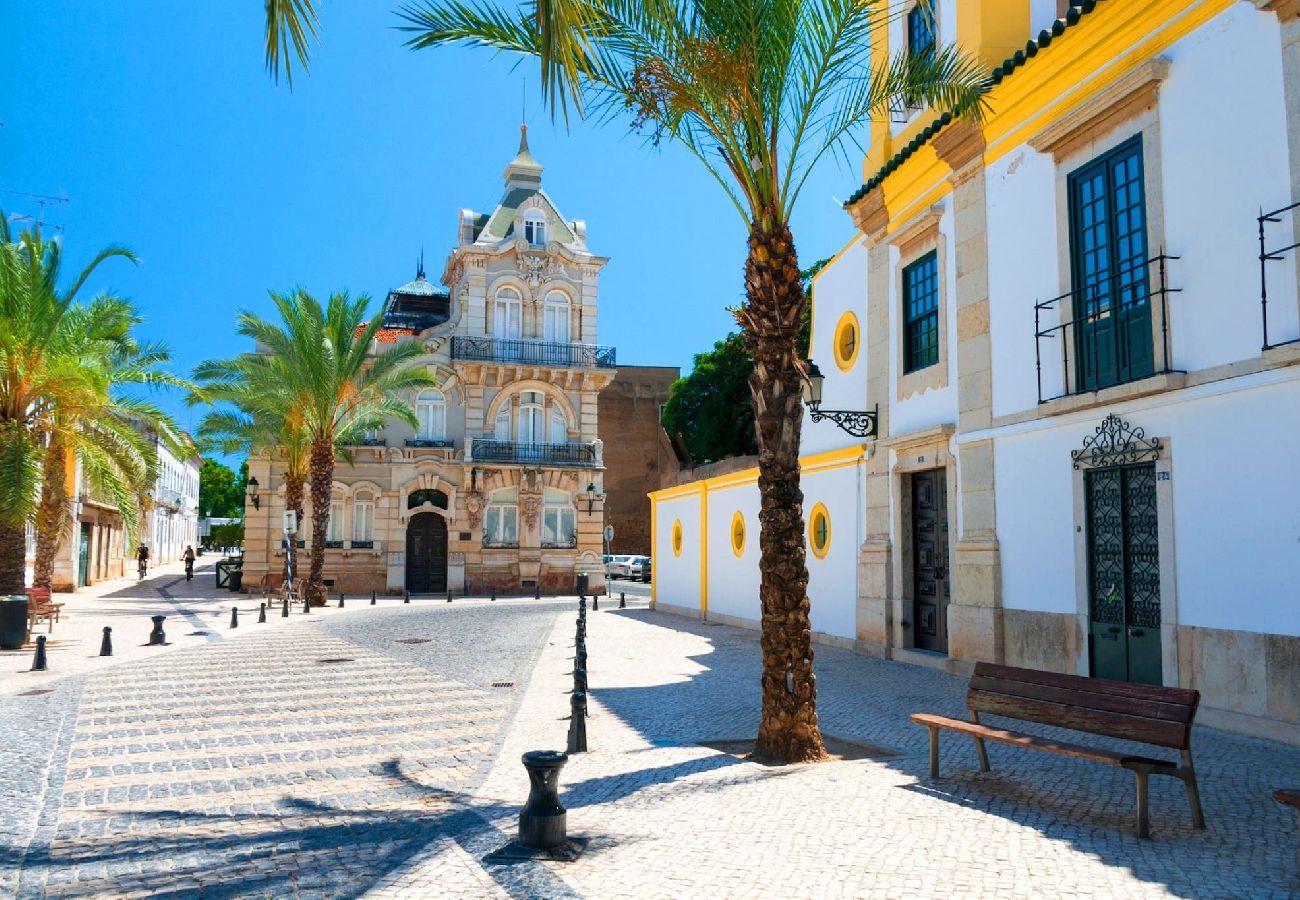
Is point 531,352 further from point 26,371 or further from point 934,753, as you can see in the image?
point 934,753

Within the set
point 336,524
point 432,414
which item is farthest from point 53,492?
point 432,414

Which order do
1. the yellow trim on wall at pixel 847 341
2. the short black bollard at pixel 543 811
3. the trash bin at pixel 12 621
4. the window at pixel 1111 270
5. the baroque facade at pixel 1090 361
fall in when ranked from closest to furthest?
the short black bollard at pixel 543 811
the baroque facade at pixel 1090 361
the window at pixel 1111 270
the trash bin at pixel 12 621
the yellow trim on wall at pixel 847 341

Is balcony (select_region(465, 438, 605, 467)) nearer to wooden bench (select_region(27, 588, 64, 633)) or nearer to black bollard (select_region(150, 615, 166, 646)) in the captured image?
wooden bench (select_region(27, 588, 64, 633))

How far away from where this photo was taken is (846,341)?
17.5 metres

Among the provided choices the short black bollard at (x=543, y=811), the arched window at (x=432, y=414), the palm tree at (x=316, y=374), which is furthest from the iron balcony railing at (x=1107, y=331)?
the arched window at (x=432, y=414)

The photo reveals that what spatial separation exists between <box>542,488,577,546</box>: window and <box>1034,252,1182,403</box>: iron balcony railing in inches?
1069

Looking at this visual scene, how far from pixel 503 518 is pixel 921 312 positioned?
80.7 ft

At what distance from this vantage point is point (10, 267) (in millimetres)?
15875

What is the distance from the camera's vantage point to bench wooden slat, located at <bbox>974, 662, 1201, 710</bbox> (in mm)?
5922

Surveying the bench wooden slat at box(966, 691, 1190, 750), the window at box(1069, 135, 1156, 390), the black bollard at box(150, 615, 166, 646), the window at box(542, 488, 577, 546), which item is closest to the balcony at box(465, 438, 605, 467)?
the window at box(542, 488, 577, 546)

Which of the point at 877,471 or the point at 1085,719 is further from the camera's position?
the point at 877,471

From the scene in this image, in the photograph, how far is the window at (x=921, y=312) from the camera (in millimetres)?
14562

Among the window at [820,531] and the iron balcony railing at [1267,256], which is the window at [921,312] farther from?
the iron balcony railing at [1267,256]

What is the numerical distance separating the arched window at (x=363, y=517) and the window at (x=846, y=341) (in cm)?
2275
